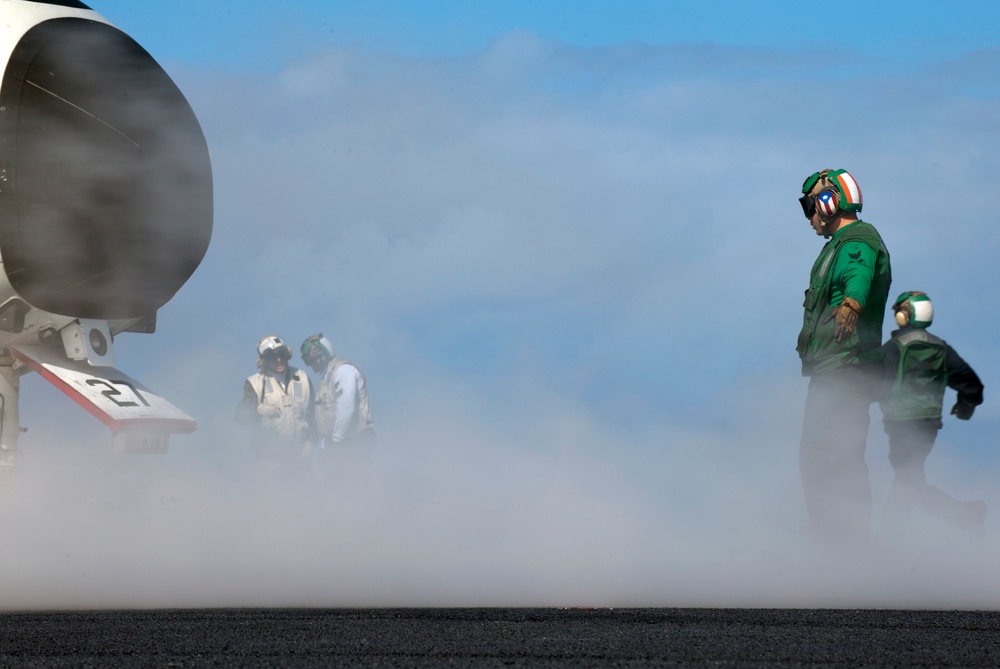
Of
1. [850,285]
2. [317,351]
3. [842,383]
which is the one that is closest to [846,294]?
[850,285]

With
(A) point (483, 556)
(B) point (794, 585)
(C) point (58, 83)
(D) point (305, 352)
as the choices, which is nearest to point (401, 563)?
(A) point (483, 556)

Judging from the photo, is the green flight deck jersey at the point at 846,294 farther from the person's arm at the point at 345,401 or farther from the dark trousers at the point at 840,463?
the person's arm at the point at 345,401

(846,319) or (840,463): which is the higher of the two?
(846,319)

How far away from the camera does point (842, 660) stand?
3.47 m

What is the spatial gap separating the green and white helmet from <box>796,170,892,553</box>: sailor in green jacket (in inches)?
71.4

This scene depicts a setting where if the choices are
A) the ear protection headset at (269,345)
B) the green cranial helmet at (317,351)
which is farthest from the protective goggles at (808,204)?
the ear protection headset at (269,345)

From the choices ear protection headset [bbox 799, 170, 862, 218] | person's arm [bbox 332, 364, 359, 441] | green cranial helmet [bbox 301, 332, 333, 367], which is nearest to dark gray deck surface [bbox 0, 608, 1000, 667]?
ear protection headset [bbox 799, 170, 862, 218]

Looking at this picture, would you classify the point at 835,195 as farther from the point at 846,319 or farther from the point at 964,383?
the point at 964,383

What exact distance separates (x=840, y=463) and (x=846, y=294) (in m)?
0.80

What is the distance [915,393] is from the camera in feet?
25.1

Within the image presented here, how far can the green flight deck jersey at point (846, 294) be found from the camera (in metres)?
5.88

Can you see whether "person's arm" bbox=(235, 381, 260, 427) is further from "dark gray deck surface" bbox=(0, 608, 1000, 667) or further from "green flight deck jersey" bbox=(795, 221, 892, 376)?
"green flight deck jersey" bbox=(795, 221, 892, 376)

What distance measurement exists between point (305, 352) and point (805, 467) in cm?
528

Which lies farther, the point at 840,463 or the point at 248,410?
the point at 248,410
